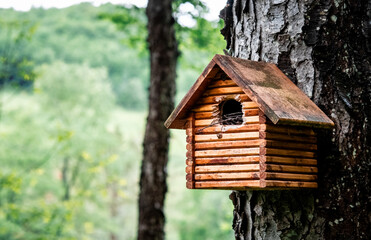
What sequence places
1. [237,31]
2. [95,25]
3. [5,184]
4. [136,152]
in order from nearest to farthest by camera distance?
1. [237,31]
2. [5,184]
3. [136,152]
4. [95,25]

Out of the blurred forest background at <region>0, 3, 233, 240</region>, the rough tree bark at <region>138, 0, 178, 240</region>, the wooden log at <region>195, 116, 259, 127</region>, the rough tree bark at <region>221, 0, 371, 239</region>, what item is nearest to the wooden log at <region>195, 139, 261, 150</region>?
the wooden log at <region>195, 116, 259, 127</region>

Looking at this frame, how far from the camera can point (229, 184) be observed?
7.86 ft

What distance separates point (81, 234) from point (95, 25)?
83.0 ft

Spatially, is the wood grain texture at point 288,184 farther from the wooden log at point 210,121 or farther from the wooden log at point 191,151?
the wooden log at point 191,151

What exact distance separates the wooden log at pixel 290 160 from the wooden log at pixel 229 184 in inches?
4.6

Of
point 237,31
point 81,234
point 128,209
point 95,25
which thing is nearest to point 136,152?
point 128,209

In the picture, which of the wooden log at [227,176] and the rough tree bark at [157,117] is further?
Answer: the rough tree bark at [157,117]

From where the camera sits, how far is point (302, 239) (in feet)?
8.39

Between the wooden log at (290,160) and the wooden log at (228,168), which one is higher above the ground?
the wooden log at (290,160)

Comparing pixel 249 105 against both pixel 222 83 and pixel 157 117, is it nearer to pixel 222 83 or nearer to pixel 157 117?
pixel 222 83

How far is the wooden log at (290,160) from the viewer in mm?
2290

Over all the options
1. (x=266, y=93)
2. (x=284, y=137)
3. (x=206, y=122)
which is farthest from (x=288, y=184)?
(x=206, y=122)

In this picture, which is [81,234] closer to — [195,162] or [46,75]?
[46,75]

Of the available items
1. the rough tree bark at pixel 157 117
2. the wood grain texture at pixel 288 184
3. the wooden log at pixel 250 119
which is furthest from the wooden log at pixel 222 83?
the rough tree bark at pixel 157 117
